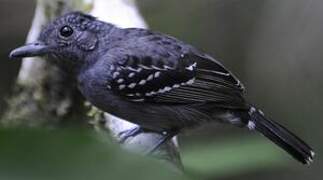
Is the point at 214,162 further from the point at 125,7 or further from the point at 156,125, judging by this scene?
the point at 125,7

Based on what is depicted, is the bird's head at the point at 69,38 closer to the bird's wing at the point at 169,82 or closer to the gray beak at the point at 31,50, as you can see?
the gray beak at the point at 31,50

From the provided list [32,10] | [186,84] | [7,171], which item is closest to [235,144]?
[186,84]

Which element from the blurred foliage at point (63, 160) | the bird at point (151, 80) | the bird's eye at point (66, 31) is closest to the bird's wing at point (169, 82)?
the bird at point (151, 80)

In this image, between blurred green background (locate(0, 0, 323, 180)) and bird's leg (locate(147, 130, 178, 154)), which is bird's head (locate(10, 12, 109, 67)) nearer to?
bird's leg (locate(147, 130, 178, 154))

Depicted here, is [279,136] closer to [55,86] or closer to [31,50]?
[31,50]

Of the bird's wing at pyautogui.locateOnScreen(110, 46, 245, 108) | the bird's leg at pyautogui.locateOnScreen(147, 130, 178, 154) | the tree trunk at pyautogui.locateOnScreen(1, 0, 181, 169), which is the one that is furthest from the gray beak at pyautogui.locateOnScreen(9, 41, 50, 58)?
the bird's leg at pyautogui.locateOnScreen(147, 130, 178, 154)

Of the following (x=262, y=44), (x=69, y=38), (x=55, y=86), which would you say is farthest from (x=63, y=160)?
(x=262, y=44)
